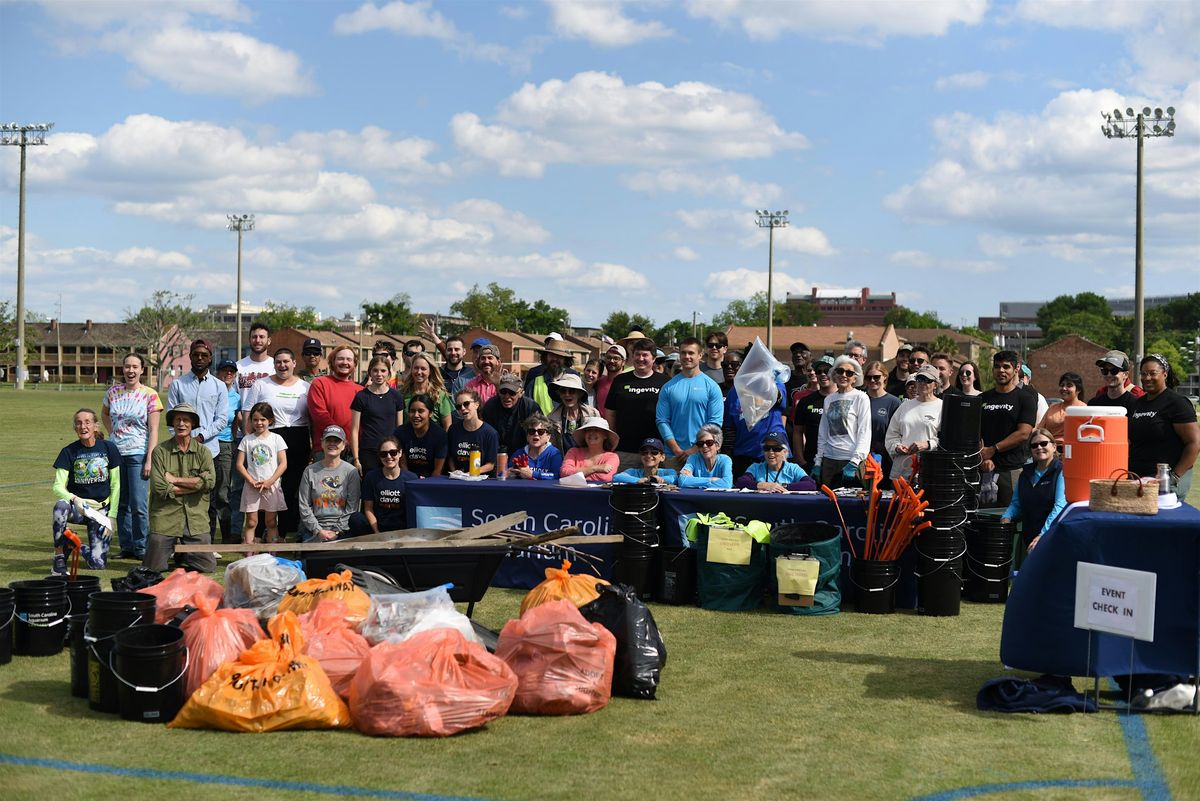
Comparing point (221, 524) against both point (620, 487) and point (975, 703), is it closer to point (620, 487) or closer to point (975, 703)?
point (620, 487)

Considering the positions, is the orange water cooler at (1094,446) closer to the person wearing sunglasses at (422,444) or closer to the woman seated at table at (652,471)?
the woman seated at table at (652,471)

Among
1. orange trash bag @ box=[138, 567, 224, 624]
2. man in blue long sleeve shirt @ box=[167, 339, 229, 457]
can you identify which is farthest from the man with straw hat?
orange trash bag @ box=[138, 567, 224, 624]

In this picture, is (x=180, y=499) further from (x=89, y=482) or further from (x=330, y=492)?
(x=330, y=492)

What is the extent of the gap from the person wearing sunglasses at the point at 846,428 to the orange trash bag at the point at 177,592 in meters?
4.76

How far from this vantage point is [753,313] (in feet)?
441

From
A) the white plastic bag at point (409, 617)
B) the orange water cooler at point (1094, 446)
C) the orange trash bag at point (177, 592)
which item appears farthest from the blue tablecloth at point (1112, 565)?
the orange trash bag at point (177, 592)

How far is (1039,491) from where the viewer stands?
807 centimetres

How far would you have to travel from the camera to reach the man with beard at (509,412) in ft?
32.5

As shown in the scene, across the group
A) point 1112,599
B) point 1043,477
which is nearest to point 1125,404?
point 1043,477

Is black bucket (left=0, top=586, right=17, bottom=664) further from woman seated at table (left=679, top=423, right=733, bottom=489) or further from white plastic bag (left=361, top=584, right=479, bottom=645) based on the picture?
woman seated at table (left=679, top=423, right=733, bottom=489)

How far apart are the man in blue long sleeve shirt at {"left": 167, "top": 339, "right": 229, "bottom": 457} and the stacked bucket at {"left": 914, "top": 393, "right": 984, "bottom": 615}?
5883 millimetres

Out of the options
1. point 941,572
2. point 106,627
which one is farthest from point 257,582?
point 941,572

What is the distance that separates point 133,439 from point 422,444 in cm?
247

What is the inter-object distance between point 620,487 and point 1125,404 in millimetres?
3844
